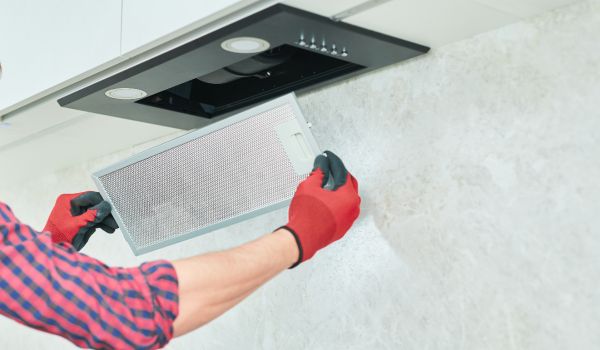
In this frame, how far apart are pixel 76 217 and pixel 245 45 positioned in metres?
0.53

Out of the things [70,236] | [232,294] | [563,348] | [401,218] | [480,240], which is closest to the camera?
[232,294]

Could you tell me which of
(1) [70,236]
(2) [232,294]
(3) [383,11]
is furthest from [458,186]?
(1) [70,236]

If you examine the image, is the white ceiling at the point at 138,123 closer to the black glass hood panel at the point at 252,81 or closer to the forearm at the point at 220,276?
the black glass hood panel at the point at 252,81

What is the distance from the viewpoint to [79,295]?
2.46 feet

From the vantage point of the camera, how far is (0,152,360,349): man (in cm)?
75

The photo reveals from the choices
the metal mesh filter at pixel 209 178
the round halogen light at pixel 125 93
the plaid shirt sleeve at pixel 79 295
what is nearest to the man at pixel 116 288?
the plaid shirt sleeve at pixel 79 295

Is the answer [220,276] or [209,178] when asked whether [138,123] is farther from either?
[220,276]

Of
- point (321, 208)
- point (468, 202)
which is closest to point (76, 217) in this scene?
point (321, 208)

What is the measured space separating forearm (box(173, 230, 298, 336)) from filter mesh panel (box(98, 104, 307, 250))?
11.5 inches

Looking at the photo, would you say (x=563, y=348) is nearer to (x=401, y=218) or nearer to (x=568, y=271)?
(x=568, y=271)

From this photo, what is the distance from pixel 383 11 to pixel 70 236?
0.73 meters

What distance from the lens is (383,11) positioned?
1.04 m

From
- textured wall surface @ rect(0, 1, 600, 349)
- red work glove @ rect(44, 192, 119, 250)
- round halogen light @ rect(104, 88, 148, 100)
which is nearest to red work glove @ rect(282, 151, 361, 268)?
textured wall surface @ rect(0, 1, 600, 349)

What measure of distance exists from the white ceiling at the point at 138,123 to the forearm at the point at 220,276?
1.16 feet
